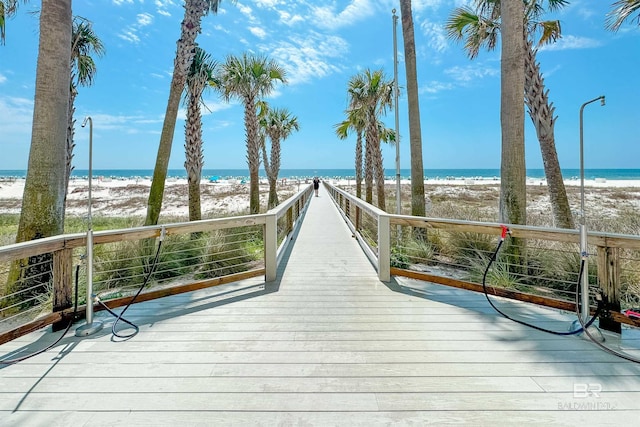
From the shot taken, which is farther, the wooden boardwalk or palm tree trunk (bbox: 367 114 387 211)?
palm tree trunk (bbox: 367 114 387 211)

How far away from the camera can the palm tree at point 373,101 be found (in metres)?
12.9

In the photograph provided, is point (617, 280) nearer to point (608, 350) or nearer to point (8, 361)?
point (608, 350)

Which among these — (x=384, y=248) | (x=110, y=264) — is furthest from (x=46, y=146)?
(x=384, y=248)

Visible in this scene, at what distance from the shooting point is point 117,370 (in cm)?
232

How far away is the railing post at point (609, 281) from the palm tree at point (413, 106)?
15.5 ft

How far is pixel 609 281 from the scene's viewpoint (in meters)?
2.79

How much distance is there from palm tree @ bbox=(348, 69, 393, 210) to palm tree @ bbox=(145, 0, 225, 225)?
7.12m

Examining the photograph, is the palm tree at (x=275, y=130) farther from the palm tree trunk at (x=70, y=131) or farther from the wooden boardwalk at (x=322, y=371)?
the wooden boardwalk at (x=322, y=371)

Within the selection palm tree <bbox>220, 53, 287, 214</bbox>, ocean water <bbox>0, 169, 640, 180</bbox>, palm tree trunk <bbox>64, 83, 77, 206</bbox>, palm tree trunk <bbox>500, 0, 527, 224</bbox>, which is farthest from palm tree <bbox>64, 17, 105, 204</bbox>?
ocean water <bbox>0, 169, 640, 180</bbox>

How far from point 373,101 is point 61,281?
41.8ft

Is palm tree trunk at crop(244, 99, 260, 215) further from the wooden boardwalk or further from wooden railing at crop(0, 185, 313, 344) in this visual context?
the wooden boardwalk

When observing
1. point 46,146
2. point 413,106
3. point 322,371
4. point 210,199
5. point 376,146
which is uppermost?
point 376,146

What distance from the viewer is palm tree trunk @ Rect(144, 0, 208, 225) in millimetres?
7234

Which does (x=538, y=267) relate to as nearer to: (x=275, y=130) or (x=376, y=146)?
(x=376, y=146)
